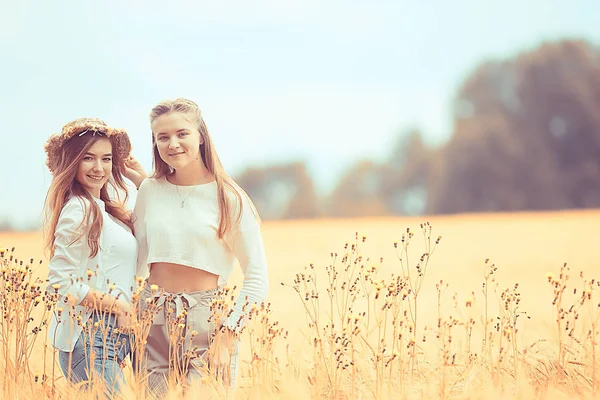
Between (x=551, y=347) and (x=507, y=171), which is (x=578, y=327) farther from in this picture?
(x=507, y=171)

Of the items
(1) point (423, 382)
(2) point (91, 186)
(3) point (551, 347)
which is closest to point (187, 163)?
(2) point (91, 186)

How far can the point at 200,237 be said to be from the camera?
3.53m

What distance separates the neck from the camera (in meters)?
3.64

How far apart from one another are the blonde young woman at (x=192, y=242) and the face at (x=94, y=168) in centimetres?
23

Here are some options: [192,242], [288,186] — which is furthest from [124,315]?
[288,186]

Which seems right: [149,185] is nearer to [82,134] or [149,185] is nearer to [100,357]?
[82,134]

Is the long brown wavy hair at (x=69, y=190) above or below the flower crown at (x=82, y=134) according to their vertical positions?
below

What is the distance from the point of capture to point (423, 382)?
402 cm

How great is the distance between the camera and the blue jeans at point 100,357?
3332 millimetres

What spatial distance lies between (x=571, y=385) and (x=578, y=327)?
1605mm

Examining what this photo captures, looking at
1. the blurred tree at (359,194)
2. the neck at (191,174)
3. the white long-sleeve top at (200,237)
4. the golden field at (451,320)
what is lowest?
the golden field at (451,320)

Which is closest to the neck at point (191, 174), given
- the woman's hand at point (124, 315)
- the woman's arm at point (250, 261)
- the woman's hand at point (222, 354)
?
the woman's arm at point (250, 261)

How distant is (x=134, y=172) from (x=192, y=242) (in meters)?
0.68

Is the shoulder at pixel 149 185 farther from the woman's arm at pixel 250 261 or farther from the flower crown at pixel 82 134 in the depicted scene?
the woman's arm at pixel 250 261
